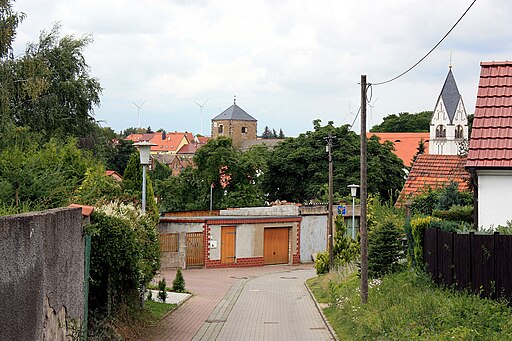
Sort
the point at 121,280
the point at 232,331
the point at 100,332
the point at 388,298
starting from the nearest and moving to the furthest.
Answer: the point at 100,332 → the point at 121,280 → the point at 388,298 → the point at 232,331

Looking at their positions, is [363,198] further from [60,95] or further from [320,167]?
[320,167]

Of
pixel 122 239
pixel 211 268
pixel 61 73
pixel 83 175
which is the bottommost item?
pixel 211 268

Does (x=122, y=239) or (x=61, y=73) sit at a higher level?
(x=61, y=73)

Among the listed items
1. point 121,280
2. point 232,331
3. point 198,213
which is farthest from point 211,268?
point 121,280

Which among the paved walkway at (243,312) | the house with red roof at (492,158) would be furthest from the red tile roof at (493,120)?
the paved walkway at (243,312)

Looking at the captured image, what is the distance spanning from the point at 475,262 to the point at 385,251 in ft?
25.7

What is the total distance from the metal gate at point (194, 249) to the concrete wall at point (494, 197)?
23.4 metres

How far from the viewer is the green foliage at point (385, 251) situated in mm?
22297

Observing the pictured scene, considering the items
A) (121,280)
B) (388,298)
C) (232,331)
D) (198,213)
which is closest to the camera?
(121,280)

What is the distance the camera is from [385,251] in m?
22.3

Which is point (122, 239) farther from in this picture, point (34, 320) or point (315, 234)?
point (315, 234)

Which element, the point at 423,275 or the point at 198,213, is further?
the point at 198,213

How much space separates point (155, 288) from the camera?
2544 centimetres

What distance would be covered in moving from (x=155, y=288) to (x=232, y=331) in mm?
8254
